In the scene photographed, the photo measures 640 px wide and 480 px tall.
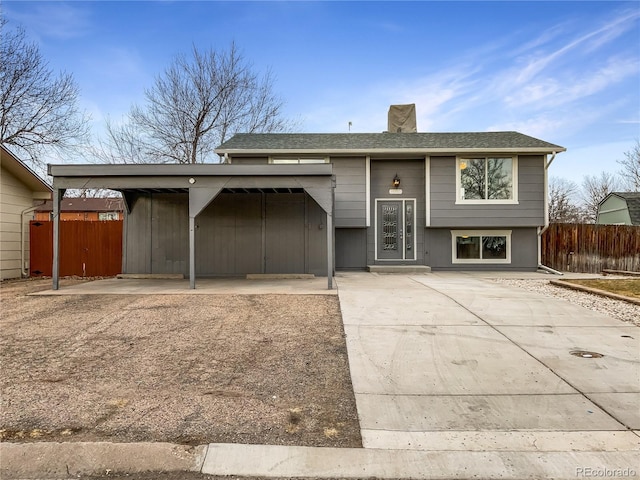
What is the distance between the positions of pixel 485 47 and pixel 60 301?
13.8 m

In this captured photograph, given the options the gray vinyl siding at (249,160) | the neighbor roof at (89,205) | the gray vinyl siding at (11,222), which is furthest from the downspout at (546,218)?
the neighbor roof at (89,205)

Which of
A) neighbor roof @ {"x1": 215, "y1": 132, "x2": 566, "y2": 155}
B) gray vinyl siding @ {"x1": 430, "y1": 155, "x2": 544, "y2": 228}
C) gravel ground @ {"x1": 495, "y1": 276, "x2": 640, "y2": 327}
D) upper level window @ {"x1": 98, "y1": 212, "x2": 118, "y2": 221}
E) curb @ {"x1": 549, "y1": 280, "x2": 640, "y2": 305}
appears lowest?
gravel ground @ {"x1": 495, "y1": 276, "x2": 640, "y2": 327}

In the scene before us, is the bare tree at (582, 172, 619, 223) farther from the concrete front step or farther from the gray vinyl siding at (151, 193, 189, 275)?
the gray vinyl siding at (151, 193, 189, 275)

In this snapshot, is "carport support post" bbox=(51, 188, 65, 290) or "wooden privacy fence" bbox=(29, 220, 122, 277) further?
"wooden privacy fence" bbox=(29, 220, 122, 277)

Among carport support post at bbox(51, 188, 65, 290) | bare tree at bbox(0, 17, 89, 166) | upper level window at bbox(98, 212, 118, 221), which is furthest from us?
upper level window at bbox(98, 212, 118, 221)

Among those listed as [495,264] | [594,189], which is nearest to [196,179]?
[495,264]

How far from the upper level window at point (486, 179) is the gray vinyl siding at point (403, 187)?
1.19 metres

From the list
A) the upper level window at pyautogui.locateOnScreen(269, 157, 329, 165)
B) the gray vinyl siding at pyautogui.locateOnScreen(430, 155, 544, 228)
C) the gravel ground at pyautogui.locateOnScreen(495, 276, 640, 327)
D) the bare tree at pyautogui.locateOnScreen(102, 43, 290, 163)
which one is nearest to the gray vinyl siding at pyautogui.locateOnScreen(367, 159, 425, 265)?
the gray vinyl siding at pyautogui.locateOnScreen(430, 155, 544, 228)

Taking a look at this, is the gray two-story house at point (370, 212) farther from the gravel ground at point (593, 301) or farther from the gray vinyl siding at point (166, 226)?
the gravel ground at point (593, 301)

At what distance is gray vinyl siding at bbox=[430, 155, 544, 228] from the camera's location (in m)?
11.2

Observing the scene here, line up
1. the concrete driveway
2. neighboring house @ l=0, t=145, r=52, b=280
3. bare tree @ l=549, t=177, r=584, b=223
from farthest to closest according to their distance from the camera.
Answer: bare tree @ l=549, t=177, r=584, b=223, neighboring house @ l=0, t=145, r=52, b=280, the concrete driveway

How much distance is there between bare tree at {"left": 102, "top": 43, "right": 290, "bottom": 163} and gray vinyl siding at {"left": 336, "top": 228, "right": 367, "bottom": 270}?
11.2 m

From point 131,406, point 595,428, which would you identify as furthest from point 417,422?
point 131,406

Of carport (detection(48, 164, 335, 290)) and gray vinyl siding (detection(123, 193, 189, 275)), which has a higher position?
carport (detection(48, 164, 335, 290))
